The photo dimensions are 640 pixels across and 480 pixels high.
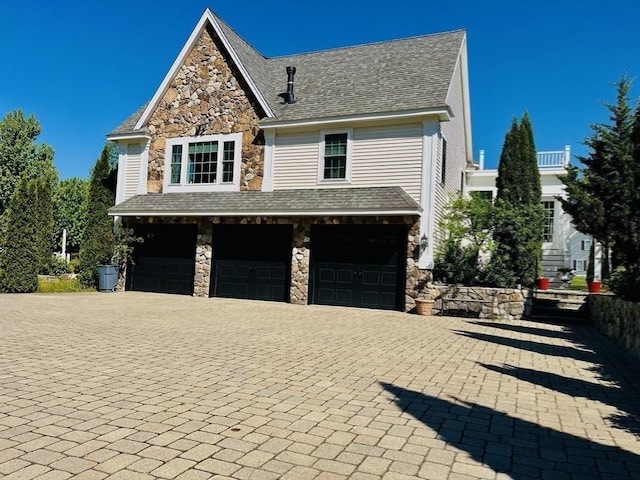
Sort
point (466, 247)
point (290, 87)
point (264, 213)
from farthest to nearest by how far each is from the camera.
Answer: point (290, 87) → point (264, 213) → point (466, 247)

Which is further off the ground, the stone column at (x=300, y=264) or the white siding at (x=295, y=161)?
the white siding at (x=295, y=161)

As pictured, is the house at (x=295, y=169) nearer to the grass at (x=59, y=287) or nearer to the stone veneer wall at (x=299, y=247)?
the stone veneer wall at (x=299, y=247)

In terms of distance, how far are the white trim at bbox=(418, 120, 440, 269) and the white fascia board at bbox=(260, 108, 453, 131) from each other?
0.38 metres

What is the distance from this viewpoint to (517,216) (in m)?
14.9

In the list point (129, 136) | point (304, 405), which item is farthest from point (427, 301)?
point (129, 136)

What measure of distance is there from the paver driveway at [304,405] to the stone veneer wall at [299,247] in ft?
15.7

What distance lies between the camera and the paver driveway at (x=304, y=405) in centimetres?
341

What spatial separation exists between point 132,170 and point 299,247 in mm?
7905

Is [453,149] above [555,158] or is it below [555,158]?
below

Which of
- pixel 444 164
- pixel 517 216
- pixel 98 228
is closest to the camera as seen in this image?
pixel 517 216

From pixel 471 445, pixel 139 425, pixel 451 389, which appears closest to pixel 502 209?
pixel 451 389

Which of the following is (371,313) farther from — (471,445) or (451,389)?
(471,445)

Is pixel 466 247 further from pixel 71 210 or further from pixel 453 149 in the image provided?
pixel 71 210

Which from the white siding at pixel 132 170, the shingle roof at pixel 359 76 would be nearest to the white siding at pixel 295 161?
the shingle roof at pixel 359 76
